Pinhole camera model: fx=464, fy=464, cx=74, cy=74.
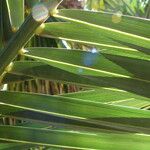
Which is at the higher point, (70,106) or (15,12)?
(15,12)

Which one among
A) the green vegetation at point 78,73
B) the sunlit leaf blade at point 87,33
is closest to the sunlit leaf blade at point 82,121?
the green vegetation at point 78,73

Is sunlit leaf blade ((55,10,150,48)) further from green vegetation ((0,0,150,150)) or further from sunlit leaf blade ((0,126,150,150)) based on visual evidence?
sunlit leaf blade ((0,126,150,150))

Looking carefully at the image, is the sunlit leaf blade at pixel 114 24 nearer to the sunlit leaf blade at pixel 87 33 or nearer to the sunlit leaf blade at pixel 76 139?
the sunlit leaf blade at pixel 87 33

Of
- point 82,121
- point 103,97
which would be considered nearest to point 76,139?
point 82,121

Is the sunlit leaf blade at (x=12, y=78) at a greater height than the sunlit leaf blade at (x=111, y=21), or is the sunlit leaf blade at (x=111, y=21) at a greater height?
the sunlit leaf blade at (x=111, y=21)

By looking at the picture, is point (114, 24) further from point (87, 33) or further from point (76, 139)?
point (76, 139)

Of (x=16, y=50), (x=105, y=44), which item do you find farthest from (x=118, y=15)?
(x=16, y=50)
